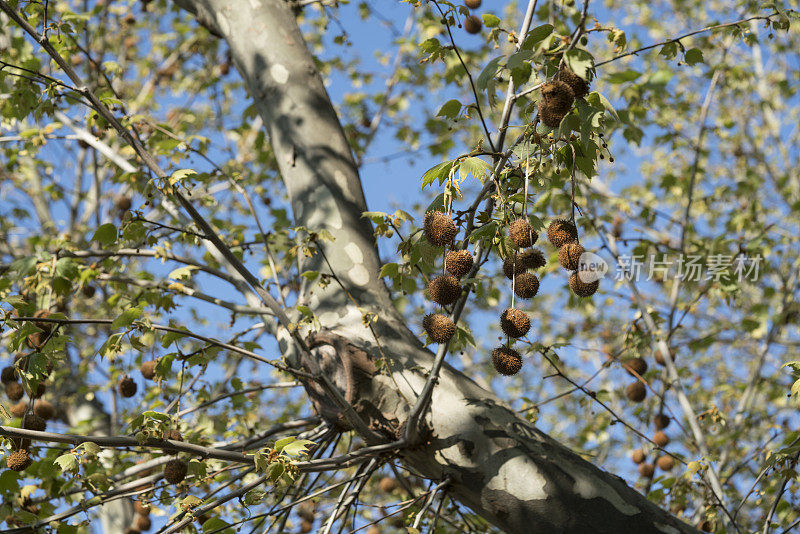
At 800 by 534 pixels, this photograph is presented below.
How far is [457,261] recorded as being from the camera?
1.96 metres

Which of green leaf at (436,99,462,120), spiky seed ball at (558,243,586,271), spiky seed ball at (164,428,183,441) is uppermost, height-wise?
green leaf at (436,99,462,120)

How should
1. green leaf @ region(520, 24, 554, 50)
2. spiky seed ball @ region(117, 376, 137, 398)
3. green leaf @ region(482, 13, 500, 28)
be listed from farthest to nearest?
1. spiky seed ball @ region(117, 376, 137, 398)
2. green leaf @ region(482, 13, 500, 28)
3. green leaf @ region(520, 24, 554, 50)

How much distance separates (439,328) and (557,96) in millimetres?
749

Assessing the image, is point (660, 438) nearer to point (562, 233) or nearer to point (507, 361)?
point (507, 361)

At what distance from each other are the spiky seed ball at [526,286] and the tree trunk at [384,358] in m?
0.74

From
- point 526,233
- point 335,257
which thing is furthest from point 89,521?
point 526,233

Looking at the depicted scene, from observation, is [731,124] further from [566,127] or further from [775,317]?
[566,127]

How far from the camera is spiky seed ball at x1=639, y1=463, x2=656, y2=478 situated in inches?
175

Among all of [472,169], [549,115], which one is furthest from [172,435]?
[549,115]

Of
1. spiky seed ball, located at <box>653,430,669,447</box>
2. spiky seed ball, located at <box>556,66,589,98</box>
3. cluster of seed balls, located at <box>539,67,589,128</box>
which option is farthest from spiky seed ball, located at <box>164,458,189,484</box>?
spiky seed ball, located at <box>653,430,669,447</box>

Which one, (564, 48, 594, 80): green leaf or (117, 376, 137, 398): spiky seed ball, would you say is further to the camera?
(117, 376, 137, 398): spiky seed ball

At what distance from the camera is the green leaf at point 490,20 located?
2.51 metres

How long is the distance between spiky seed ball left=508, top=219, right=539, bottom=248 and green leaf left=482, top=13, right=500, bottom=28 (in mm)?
987

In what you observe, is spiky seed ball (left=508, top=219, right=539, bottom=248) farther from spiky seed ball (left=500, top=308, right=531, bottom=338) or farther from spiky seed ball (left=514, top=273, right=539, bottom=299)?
spiky seed ball (left=500, top=308, right=531, bottom=338)
